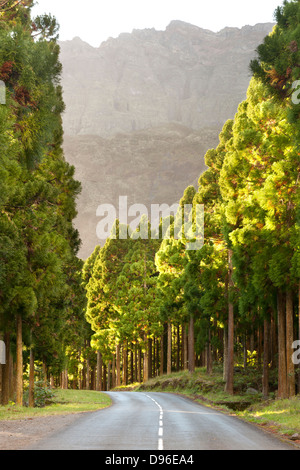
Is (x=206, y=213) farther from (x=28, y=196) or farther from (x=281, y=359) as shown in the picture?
(x=28, y=196)

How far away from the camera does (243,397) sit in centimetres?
2817

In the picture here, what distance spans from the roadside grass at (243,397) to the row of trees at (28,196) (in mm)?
9467

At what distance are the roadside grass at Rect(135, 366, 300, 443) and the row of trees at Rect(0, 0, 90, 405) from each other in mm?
9467

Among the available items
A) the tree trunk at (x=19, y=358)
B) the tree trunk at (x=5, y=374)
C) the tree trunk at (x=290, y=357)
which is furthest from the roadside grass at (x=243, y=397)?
the tree trunk at (x=5, y=374)

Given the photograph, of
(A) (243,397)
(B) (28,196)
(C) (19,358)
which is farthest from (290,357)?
(B) (28,196)

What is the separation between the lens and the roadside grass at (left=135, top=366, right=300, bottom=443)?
18013mm

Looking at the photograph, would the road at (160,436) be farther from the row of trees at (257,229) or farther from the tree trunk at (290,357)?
the row of trees at (257,229)

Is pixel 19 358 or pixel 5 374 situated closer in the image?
pixel 19 358

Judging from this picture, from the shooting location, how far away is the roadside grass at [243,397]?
1801 cm

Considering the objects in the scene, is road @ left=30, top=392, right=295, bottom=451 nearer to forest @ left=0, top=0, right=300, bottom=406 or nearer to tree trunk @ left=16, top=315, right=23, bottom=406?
tree trunk @ left=16, top=315, right=23, bottom=406

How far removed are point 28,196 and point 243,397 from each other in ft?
50.7

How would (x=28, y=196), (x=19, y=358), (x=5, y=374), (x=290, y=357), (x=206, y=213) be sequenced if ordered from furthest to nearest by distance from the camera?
(x=206, y=213), (x=5, y=374), (x=19, y=358), (x=290, y=357), (x=28, y=196)

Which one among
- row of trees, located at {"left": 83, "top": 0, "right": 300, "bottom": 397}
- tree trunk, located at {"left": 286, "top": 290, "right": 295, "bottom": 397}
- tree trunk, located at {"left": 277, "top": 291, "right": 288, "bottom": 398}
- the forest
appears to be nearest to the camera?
the forest

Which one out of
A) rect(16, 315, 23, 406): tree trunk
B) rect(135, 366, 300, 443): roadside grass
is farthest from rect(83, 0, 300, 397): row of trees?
rect(16, 315, 23, 406): tree trunk
